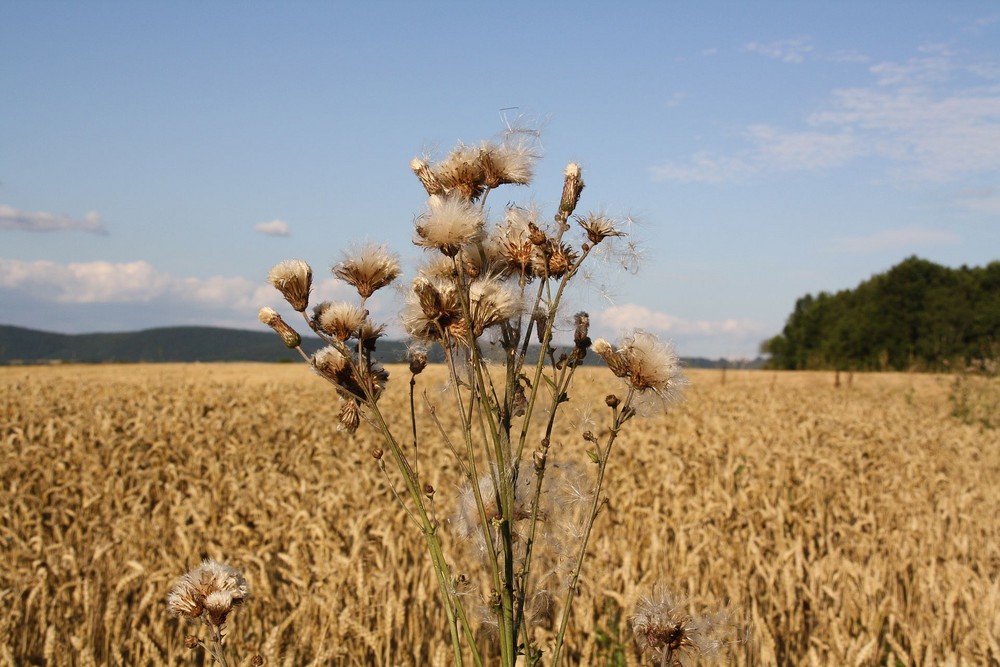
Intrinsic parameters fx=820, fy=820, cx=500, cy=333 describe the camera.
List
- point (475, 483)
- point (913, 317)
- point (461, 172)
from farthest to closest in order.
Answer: point (913, 317) < point (461, 172) < point (475, 483)

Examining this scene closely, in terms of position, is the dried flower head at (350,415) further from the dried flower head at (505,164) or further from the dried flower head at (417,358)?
the dried flower head at (505,164)

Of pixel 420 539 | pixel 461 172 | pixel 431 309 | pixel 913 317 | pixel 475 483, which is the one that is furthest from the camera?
pixel 913 317

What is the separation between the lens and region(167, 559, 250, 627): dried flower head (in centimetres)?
169

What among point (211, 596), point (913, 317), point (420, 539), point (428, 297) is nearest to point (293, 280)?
point (428, 297)

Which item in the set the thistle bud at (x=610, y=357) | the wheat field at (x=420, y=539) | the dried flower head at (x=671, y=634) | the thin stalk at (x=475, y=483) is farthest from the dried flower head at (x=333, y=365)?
the dried flower head at (x=671, y=634)

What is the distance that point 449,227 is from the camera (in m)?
1.55

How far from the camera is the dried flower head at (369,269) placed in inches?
66.2

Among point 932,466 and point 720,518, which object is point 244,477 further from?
point 932,466

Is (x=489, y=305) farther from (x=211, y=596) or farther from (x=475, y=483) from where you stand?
(x=211, y=596)

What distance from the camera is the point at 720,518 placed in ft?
21.8

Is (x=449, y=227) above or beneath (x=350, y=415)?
above

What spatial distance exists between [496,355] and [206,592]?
0.79 m

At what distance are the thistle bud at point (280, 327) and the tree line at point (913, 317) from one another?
55.7 metres

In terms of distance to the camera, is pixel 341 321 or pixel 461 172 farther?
pixel 461 172
